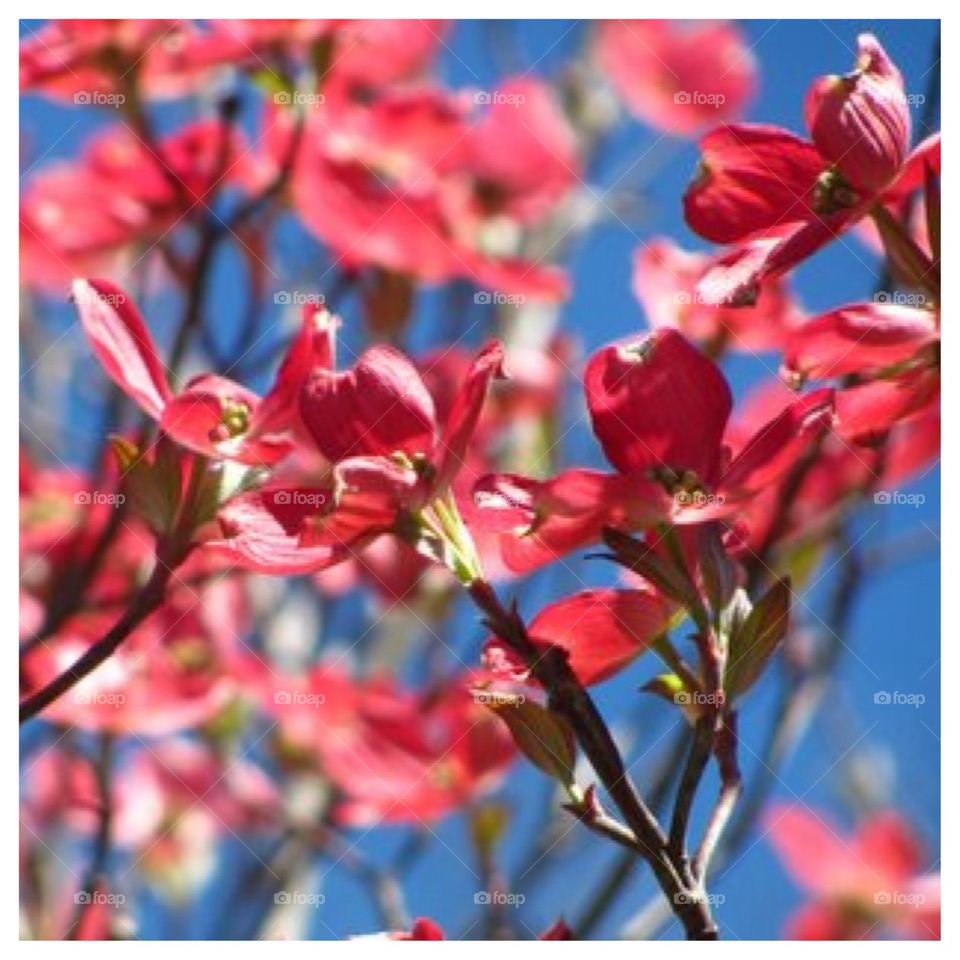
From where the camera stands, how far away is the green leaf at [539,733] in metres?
0.66

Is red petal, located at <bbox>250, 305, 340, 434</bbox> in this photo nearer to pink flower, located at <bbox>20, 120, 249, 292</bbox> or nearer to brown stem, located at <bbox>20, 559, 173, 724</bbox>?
brown stem, located at <bbox>20, 559, 173, 724</bbox>

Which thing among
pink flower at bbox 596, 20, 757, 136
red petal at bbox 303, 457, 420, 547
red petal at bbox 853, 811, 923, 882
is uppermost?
pink flower at bbox 596, 20, 757, 136

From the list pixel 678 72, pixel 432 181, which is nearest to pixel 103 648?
pixel 432 181

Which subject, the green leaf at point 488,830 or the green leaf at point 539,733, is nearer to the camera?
the green leaf at point 539,733

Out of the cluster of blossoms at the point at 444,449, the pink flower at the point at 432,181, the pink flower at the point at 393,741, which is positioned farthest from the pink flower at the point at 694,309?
the pink flower at the point at 393,741

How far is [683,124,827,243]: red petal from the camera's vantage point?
0.69 meters

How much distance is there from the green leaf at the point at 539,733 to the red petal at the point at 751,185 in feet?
0.58

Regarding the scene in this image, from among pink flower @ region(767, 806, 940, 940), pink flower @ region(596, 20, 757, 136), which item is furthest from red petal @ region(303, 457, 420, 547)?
pink flower @ region(596, 20, 757, 136)

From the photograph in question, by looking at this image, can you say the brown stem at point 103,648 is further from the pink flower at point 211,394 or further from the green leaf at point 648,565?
the green leaf at point 648,565

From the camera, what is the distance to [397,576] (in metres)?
1.47

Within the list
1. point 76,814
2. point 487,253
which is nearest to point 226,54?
point 487,253

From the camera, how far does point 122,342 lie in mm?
740

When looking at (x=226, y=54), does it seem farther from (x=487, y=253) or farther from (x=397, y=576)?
(x=397, y=576)

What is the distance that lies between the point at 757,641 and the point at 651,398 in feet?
0.29
